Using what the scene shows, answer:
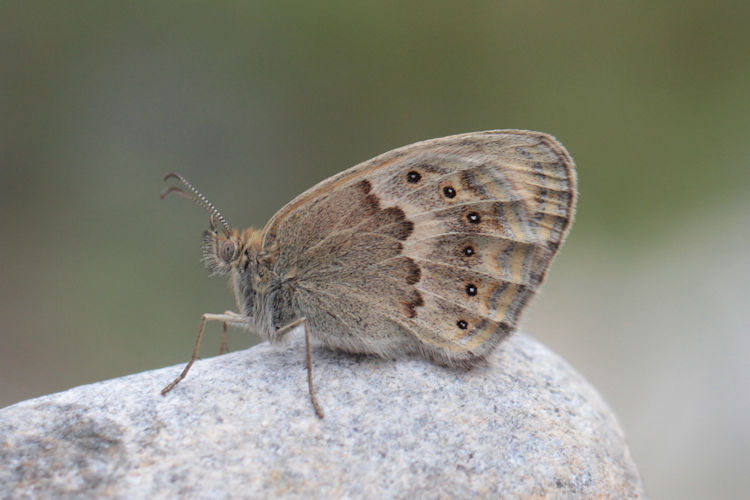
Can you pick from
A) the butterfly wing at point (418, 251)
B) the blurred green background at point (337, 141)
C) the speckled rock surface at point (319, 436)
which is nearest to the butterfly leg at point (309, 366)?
the speckled rock surface at point (319, 436)

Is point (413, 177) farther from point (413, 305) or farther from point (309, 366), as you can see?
point (309, 366)

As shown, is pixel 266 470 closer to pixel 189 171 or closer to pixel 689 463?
pixel 689 463

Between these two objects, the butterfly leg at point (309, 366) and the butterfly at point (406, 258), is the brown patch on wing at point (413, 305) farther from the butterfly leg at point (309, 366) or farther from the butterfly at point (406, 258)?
the butterfly leg at point (309, 366)

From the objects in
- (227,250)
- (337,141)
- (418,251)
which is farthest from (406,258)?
(337,141)

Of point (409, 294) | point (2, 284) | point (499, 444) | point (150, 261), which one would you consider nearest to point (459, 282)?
point (409, 294)

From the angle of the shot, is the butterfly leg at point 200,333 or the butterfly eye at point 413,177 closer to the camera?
the butterfly leg at point 200,333

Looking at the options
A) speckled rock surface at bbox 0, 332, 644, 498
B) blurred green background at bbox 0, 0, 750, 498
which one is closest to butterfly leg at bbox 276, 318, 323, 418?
speckled rock surface at bbox 0, 332, 644, 498

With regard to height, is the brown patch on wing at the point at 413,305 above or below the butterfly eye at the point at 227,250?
below

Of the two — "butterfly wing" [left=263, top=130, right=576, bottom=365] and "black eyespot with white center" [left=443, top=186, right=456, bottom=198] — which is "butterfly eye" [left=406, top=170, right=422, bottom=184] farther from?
"black eyespot with white center" [left=443, top=186, right=456, bottom=198]
